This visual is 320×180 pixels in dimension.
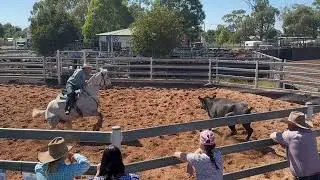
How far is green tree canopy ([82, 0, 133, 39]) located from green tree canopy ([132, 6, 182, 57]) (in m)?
38.9

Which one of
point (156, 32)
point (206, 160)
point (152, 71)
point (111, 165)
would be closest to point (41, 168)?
point (111, 165)

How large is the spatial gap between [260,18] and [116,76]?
Result: 76841mm

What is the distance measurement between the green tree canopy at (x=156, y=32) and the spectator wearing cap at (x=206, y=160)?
2059 centimetres

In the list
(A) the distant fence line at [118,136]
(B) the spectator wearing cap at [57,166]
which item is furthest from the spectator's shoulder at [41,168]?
(A) the distant fence line at [118,136]

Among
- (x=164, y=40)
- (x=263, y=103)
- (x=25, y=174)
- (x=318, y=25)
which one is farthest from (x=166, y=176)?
(x=318, y=25)

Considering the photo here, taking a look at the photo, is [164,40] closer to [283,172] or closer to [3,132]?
[283,172]

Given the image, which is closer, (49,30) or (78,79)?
(78,79)

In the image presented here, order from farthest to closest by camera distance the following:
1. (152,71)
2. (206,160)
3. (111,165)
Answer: (152,71) < (206,160) < (111,165)

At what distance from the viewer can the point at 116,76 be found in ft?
68.8

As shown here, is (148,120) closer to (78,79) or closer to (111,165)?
(78,79)

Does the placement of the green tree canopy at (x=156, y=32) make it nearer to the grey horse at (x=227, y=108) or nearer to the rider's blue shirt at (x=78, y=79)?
the grey horse at (x=227, y=108)

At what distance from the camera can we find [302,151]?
5.05m

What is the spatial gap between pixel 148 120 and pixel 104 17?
2344 inches

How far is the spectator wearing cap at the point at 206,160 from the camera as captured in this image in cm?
419
